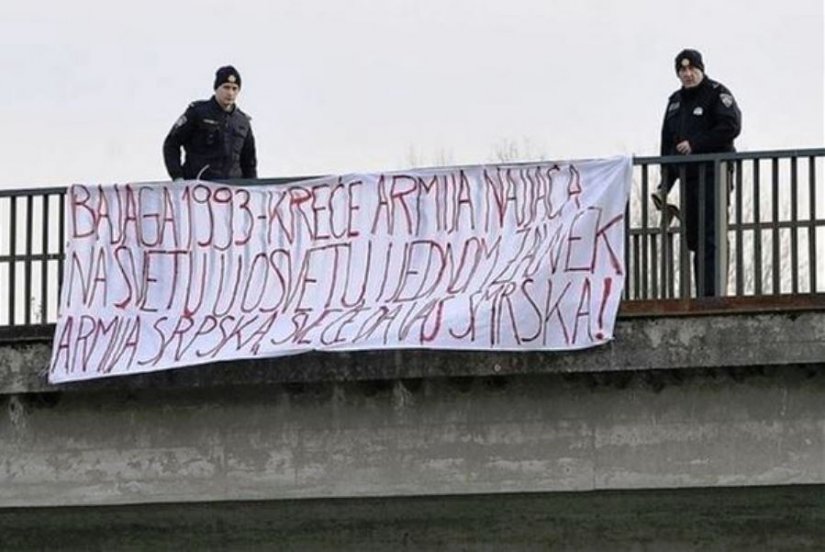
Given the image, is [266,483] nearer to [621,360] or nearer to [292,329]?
[292,329]

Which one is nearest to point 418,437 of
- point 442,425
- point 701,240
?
point 442,425

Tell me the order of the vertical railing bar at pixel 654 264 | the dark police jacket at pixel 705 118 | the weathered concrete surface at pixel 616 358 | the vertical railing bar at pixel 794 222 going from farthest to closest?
the vertical railing bar at pixel 654 264 → the dark police jacket at pixel 705 118 → the vertical railing bar at pixel 794 222 → the weathered concrete surface at pixel 616 358

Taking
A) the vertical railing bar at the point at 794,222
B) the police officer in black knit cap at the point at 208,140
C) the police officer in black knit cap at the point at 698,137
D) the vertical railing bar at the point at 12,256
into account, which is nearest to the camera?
the vertical railing bar at the point at 794,222

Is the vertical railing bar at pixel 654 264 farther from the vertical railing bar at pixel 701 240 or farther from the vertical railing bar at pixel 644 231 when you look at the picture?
the vertical railing bar at pixel 701 240

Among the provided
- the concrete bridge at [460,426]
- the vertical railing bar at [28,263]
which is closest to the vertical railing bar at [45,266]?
the vertical railing bar at [28,263]

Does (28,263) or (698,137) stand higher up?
(698,137)

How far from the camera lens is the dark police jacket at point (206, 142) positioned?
15.9 m

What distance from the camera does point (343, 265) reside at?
14805 mm

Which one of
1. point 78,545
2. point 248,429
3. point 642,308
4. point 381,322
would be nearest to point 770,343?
point 642,308

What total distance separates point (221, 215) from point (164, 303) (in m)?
0.67

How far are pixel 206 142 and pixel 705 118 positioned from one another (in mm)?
3311

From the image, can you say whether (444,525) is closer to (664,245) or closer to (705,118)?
(664,245)

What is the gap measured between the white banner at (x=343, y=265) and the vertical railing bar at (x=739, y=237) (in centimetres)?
71

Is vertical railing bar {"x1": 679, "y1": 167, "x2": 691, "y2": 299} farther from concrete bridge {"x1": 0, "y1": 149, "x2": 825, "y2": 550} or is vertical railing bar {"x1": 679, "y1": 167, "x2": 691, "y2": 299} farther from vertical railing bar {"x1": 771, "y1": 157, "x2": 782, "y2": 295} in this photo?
vertical railing bar {"x1": 771, "y1": 157, "x2": 782, "y2": 295}
